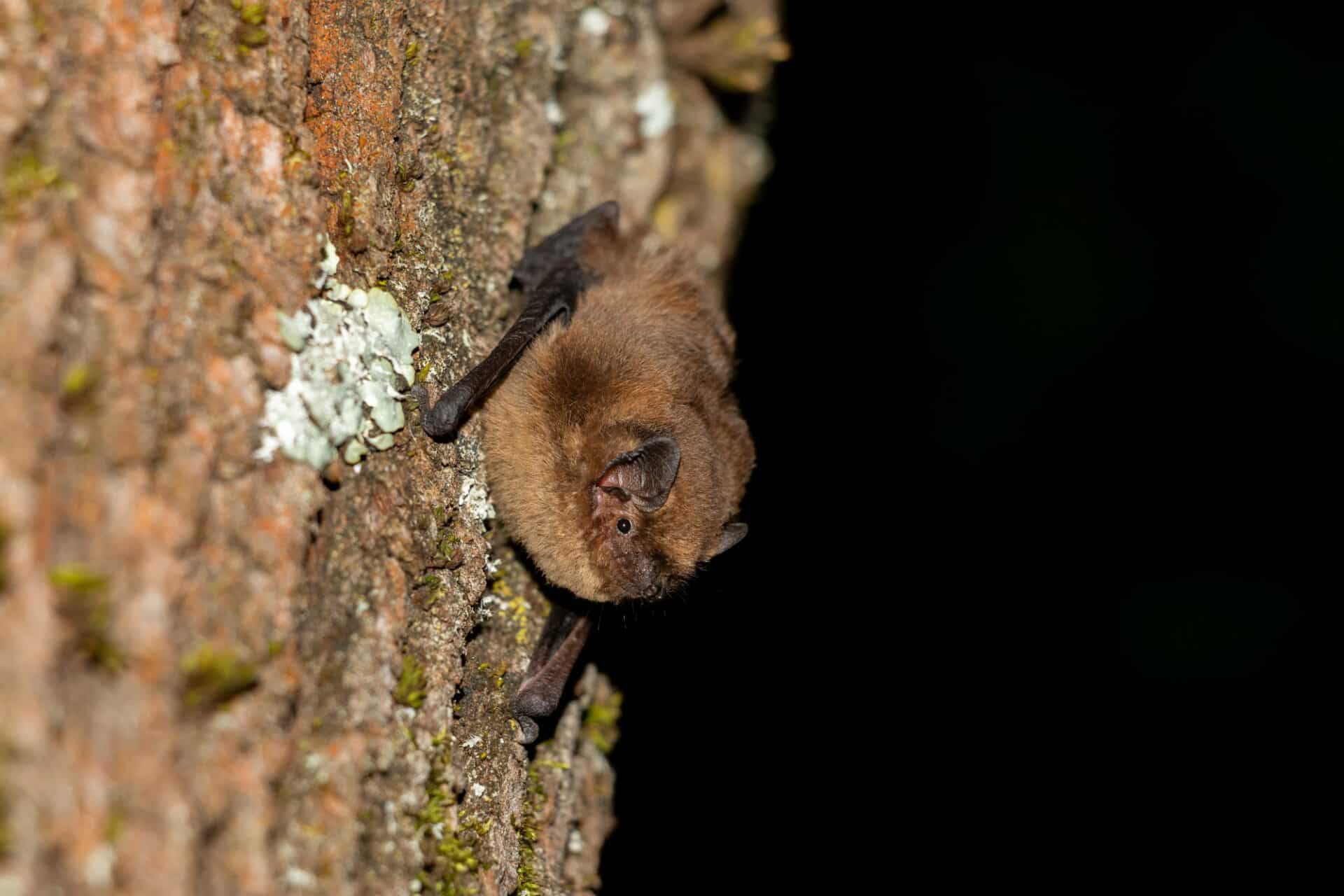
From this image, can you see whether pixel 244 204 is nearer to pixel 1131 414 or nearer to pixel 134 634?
pixel 134 634

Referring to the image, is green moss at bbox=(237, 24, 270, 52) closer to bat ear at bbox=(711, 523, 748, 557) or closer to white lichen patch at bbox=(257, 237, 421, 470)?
white lichen patch at bbox=(257, 237, 421, 470)

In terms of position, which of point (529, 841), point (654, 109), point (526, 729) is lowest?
point (529, 841)

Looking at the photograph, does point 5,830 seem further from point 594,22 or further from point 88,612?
point 594,22

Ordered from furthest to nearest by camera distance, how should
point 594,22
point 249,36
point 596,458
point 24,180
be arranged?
1. point 594,22
2. point 596,458
3. point 249,36
4. point 24,180

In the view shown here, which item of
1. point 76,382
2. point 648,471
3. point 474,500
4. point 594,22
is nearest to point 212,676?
point 76,382

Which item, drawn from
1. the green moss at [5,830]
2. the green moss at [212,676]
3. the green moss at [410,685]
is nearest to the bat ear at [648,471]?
the green moss at [410,685]

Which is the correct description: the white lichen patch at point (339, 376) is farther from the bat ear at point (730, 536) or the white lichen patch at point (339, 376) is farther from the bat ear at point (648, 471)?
the bat ear at point (730, 536)

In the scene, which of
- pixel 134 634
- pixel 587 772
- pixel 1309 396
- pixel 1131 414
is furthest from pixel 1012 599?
pixel 134 634
